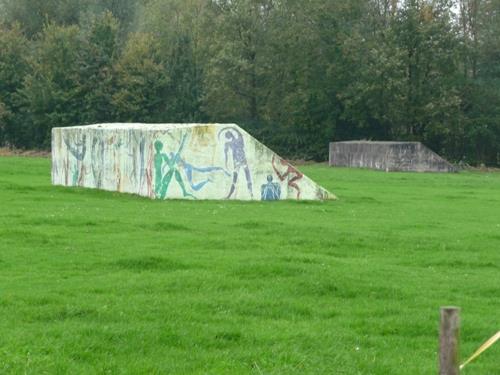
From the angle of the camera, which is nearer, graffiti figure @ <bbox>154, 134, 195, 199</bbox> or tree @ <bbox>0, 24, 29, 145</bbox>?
graffiti figure @ <bbox>154, 134, 195, 199</bbox>

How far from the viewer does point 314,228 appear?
810 inches

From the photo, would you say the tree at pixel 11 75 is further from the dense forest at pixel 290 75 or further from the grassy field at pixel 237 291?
the grassy field at pixel 237 291

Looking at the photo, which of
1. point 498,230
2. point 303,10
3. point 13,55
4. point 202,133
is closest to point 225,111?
point 303,10

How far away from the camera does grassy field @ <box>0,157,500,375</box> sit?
31.1 feet

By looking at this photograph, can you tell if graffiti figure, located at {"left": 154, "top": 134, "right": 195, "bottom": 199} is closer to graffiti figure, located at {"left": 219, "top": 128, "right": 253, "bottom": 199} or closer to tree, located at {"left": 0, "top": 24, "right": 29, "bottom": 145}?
graffiti figure, located at {"left": 219, "top": 128, "right": 253, "bottom": 199}

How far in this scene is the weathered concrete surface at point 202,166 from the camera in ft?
95.2

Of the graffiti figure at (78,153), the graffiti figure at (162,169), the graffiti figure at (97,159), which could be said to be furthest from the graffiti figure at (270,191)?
the graffiti figure at (78,153)

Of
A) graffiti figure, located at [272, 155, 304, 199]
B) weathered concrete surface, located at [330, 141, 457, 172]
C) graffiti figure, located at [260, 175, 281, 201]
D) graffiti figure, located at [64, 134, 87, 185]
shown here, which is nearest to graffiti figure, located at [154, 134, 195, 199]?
graffiti figure, located at [260, 175, 281, 201]

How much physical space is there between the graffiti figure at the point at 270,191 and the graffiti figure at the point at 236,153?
0.37m

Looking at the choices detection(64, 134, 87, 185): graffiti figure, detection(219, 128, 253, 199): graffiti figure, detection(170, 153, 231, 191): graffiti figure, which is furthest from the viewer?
detection(64, 134, 87, 185): graffiti figure

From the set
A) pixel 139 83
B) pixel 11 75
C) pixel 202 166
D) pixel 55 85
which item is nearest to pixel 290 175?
pixel 202 166

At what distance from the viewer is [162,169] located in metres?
29.0

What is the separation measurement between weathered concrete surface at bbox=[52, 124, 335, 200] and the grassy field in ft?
17.1

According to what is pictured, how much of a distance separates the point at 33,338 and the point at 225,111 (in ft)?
198
